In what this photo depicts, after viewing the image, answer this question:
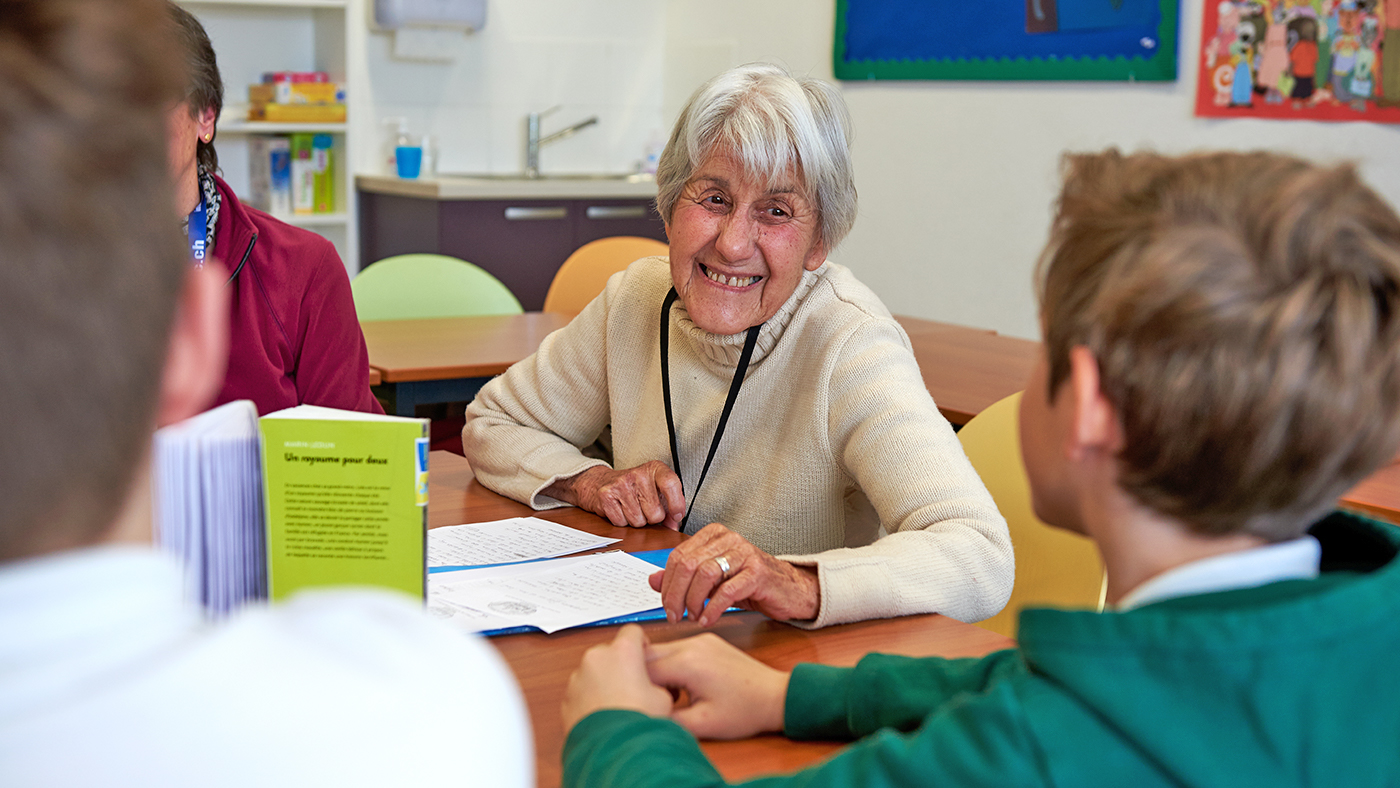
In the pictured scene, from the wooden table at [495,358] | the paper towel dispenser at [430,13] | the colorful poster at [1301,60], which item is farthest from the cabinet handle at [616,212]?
the colorful poster at [1301,60]

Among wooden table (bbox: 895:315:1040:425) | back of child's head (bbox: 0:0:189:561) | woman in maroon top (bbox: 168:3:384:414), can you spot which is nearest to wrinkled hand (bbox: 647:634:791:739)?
back of child's head (bbox: 0:0:189:561)

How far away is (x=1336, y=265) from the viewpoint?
25.1 inches

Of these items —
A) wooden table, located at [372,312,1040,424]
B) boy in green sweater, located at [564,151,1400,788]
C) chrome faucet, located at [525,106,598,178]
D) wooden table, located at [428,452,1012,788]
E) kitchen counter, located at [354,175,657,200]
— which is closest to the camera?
boy in green sweater, located at [564,151,1400,788]

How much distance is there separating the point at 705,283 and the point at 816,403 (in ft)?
0.79

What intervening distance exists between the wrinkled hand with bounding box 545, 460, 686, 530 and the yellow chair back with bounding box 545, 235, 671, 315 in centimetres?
211

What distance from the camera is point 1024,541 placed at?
62.4 inches

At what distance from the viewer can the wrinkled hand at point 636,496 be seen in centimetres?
152

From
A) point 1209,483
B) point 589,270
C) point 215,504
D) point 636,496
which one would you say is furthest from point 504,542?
point 589,270

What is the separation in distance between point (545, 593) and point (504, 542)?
20 cm

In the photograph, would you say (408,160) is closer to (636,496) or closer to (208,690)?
(636,496)

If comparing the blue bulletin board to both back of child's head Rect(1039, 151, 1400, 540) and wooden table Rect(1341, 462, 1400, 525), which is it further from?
back of child's head Rect(1039, 151, 1400, 540)

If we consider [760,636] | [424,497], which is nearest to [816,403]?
[760,636]

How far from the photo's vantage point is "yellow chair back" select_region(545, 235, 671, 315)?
12.0ft

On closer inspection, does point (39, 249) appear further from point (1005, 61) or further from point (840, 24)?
point (840, 24)
